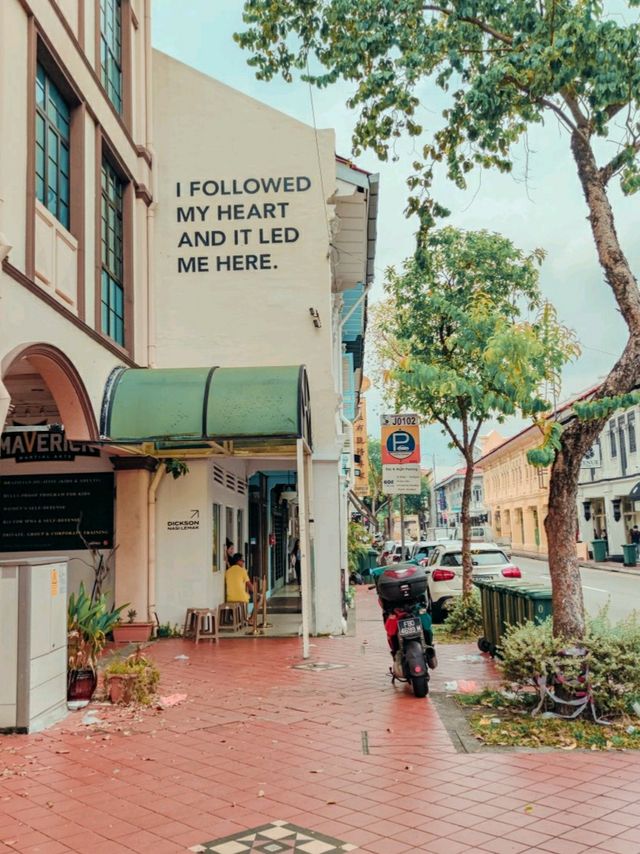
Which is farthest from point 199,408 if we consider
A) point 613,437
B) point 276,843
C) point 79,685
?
point 613,437

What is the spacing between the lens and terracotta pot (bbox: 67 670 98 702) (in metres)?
8.50

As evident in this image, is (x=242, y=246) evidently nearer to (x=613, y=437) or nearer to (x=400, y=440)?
(x=400, y=440)

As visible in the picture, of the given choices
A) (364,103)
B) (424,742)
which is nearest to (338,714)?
(424,742)

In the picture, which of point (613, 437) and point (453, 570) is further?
point (613, 437)

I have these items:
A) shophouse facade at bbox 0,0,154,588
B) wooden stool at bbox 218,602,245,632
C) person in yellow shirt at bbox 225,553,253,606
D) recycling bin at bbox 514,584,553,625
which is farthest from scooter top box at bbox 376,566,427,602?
wooden stool at bbox 218,602,245,632

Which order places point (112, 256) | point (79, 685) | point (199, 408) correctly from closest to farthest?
1. point (79, 685)
2. point (199, 408)
3. point (112, 256)

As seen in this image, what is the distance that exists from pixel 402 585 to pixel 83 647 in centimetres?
337

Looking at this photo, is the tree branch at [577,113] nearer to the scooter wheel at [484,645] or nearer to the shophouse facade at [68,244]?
the shophouse facade at [68,244]

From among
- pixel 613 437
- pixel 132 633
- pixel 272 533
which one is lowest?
pixel 132 633

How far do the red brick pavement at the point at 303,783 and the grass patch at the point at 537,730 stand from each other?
0.85 ft

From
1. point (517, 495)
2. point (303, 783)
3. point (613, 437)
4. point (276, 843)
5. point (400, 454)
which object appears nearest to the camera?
point (276, 843)

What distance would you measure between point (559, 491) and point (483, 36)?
15.4 ft

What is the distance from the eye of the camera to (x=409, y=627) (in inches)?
352

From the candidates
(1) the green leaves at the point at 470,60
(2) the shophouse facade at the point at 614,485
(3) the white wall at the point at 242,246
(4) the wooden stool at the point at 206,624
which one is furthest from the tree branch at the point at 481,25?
(2) the shophouse facade at the point at 614,485
